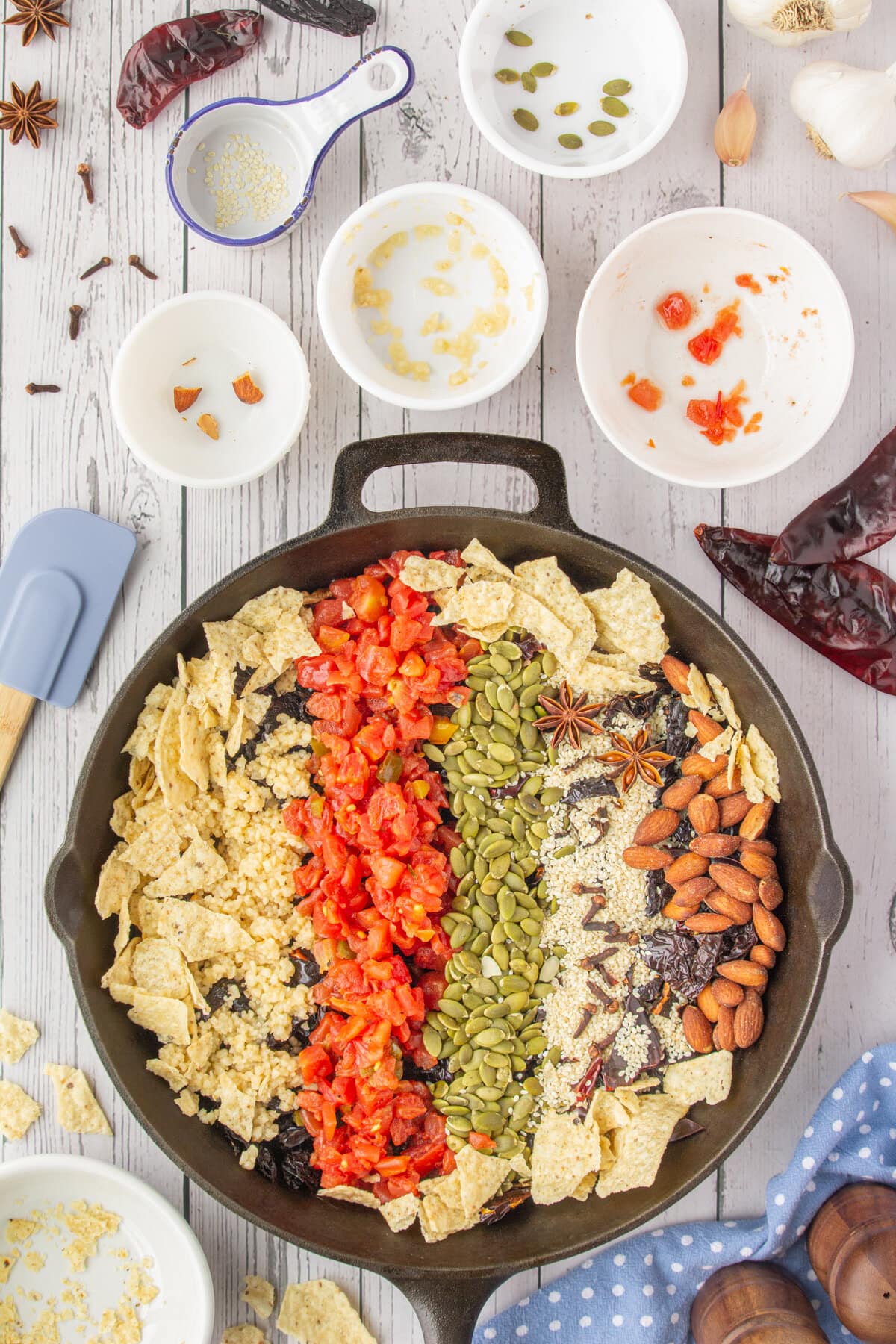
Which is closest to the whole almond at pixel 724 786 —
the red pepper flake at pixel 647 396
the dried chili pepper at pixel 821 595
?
the dried chili pepper at pixel 821 595

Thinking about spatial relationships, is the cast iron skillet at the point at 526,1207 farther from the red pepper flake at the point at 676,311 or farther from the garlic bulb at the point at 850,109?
the garlic bulb at the point at 850,109

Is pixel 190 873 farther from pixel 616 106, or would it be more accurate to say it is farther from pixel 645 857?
pixel 616 106

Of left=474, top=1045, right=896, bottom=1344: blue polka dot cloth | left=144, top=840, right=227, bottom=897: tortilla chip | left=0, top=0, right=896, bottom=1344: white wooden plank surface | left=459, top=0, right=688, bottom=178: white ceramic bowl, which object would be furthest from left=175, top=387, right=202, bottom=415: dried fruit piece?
left=474, top=1045, right=896, bottom=1344: blue polka dot cloth

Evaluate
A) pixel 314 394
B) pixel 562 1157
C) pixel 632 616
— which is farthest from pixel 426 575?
pixel 562 1157

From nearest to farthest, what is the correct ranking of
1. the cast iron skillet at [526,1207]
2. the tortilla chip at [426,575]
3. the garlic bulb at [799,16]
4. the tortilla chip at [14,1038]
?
1. the cast iron skillet at [526,1207]
2. the tortilla chip at [426,575]
3. the garlic bulb at [799,16]
4. the tortilla chip at [14,1038]

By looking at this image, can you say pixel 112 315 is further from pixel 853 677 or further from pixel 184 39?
pixel 853 677

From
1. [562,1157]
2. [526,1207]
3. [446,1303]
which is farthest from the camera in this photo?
[526,1207]

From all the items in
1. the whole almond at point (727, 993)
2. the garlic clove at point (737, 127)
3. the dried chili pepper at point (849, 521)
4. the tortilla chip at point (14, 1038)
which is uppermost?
the garlic clove at point (737, 127)
